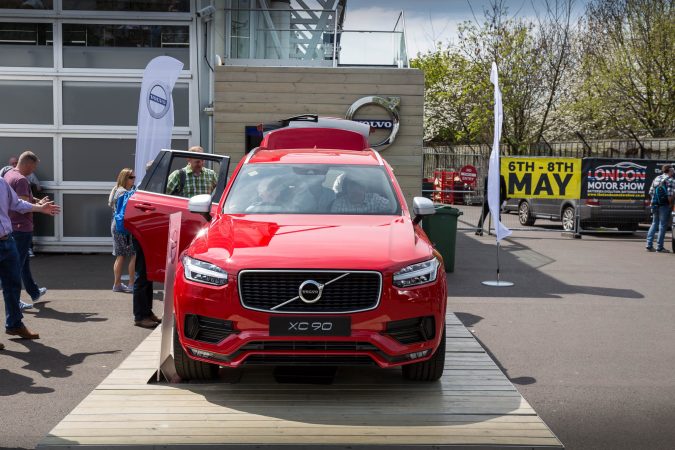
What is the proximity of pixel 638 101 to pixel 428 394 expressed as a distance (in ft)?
93.6

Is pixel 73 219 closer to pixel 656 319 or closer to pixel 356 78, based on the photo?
pixel 356 78

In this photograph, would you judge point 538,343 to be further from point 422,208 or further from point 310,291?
point 310,291

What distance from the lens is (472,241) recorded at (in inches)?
760

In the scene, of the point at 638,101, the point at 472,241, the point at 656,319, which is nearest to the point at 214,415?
the point at 656,319

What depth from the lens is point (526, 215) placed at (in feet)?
79.7

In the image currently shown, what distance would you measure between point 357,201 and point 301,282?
5.01ft

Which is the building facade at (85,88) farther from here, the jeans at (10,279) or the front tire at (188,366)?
the front tire at (188,366)

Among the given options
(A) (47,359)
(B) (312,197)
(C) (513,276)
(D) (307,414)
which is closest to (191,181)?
(A) (47,359)

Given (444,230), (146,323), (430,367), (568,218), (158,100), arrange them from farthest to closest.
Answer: (568,218)
(444,230)
(158,100)
(146,323)
(430,367)

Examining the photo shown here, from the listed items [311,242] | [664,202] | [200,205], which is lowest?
[664,202]

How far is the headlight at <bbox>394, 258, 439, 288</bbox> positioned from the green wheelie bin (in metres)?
7.64

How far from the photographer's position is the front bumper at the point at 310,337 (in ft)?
17.6

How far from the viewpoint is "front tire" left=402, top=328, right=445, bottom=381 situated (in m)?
5.80

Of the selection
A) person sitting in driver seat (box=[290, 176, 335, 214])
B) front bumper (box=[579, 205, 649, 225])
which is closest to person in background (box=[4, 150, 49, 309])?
Result: person sitting in driver seat (box=[290, 176, 335, 214])
